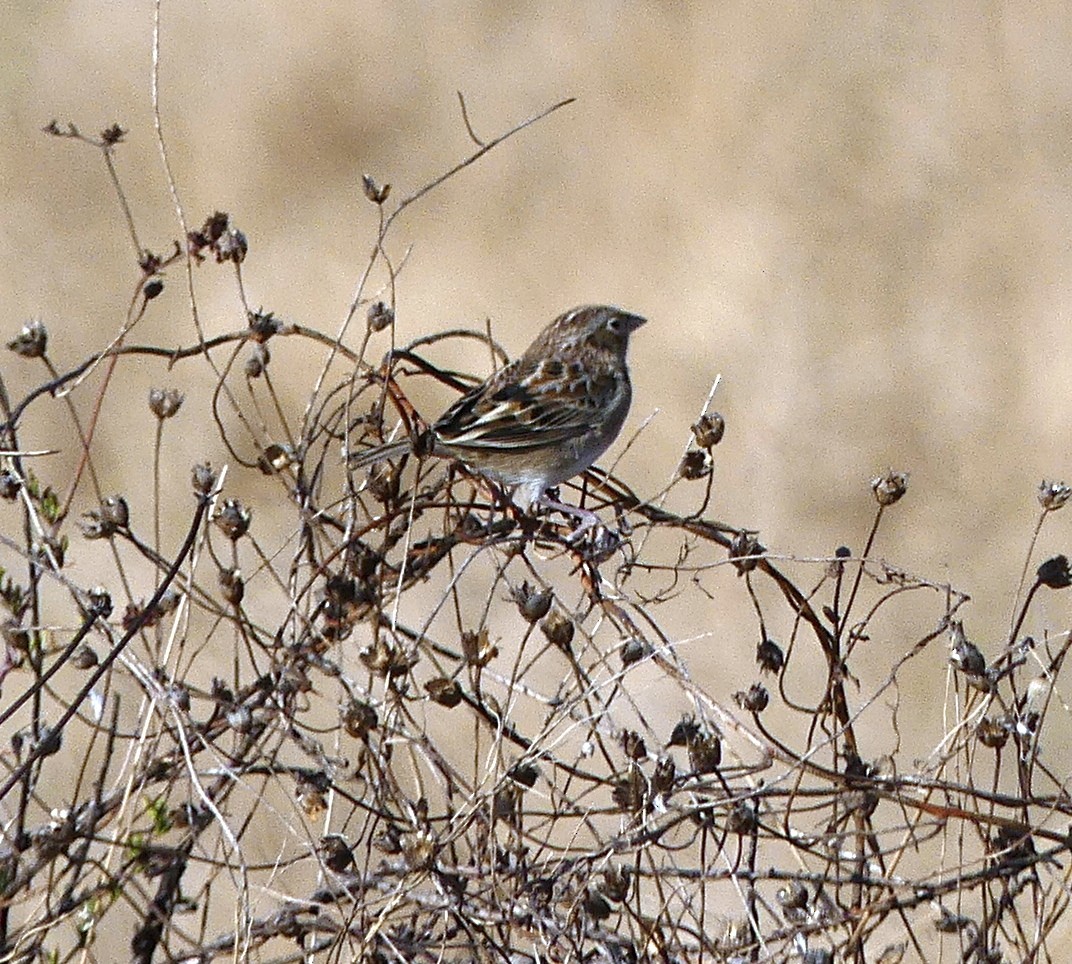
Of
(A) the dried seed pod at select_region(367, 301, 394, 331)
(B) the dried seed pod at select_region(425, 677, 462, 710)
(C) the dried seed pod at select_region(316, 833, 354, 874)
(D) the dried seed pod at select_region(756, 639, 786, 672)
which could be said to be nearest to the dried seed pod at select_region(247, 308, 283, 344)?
(A) the dried seed pod at select_region(367, 301, 394, 331)

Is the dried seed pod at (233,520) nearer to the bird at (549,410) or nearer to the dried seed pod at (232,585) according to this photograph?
the dried seed pod at (232,585)

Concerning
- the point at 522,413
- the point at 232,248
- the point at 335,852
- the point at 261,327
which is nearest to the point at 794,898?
the point at 335,852

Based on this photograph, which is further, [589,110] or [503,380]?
[589,110]

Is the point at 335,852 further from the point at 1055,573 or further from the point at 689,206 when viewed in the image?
the point at 689,206

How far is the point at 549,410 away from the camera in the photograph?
4.62 meters

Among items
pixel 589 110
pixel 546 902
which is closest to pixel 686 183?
pixel 589 110

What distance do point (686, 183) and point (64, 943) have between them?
3481mm

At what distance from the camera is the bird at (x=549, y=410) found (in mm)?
4375

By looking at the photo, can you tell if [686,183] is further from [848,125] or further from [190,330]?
[190,330]

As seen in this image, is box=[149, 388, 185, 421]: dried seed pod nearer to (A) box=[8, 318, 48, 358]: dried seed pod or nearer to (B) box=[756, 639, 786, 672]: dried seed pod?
(A) box=[8, 318, 48, 358]: dried seed pod

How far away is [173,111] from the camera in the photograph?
7.10 meters

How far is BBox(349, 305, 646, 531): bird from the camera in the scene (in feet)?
14.4

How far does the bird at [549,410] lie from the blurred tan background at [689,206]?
2.13 m

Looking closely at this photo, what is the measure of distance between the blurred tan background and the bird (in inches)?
84.0
